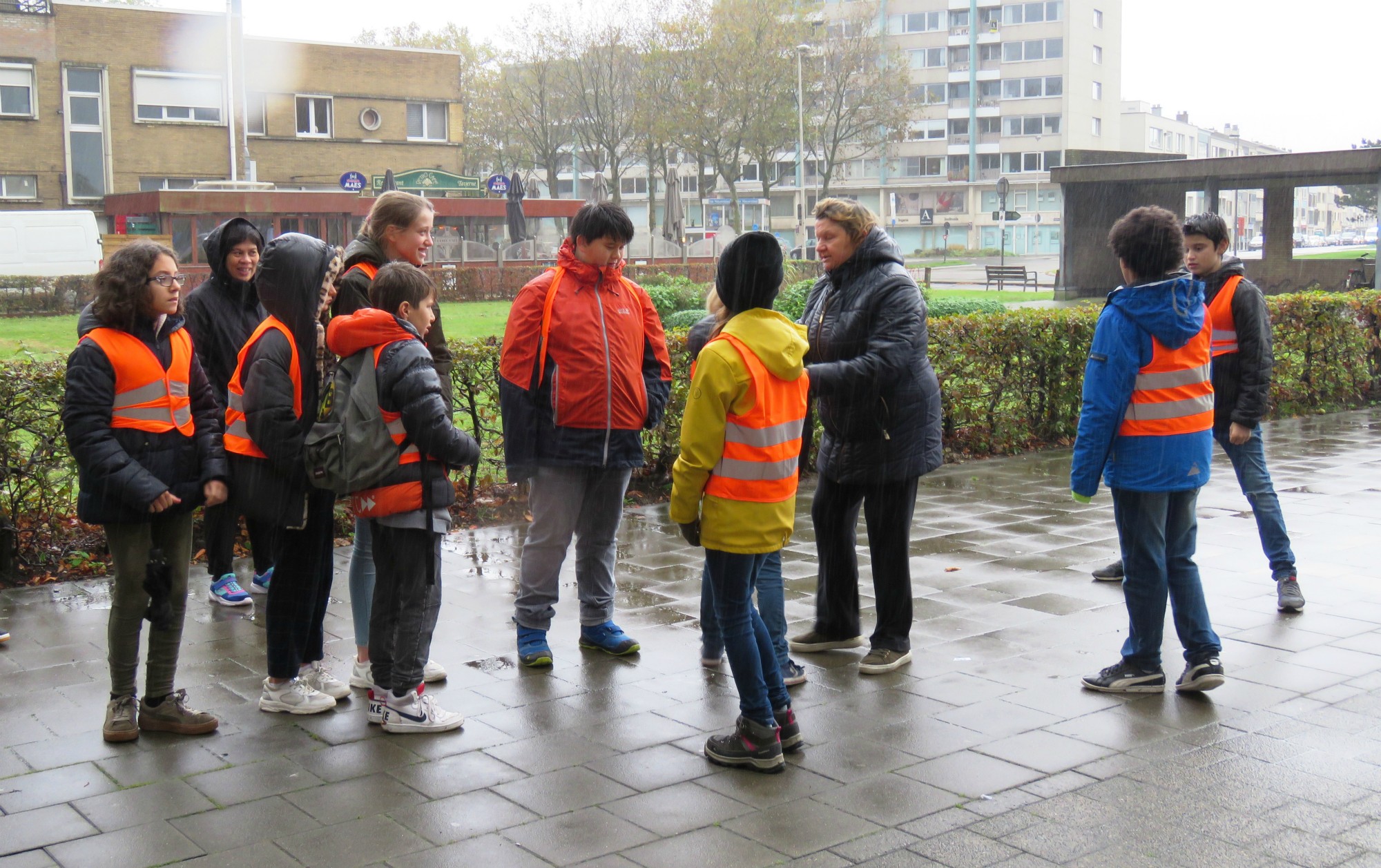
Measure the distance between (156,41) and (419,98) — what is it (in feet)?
31.6

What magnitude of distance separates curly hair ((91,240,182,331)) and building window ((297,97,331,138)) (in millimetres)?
45497

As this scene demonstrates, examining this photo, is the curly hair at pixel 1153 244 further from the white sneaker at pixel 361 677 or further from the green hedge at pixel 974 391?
the green hedge at pixel 974 391

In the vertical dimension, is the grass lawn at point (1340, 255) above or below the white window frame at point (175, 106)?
below

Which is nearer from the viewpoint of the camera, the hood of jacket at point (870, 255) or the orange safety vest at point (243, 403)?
the orange safety vest at point (243, 403)

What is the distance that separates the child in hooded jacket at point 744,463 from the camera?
13.4 feet

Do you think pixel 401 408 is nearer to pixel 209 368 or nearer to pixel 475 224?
pixel 209 368

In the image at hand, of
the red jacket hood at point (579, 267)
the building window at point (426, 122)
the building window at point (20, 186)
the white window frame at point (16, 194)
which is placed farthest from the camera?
the building window at point (426, 122)

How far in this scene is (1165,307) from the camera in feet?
→ 15.6

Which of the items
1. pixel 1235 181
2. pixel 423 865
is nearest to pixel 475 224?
pixel 1235 181

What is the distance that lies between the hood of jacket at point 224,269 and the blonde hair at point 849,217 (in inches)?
99.4

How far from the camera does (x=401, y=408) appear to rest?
4301mm

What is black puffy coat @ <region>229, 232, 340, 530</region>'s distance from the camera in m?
4.44

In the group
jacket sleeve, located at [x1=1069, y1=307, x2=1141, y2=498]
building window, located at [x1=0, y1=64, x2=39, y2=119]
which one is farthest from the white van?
jacket sleeve, located at [x1=1069, y1=307, x2=1141, y2=498]

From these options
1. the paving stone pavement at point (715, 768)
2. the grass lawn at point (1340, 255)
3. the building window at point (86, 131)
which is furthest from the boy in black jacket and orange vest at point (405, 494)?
the building window at point (86, 131)
